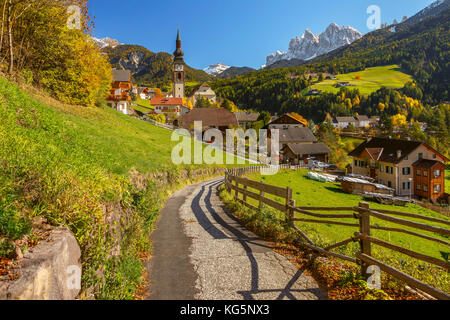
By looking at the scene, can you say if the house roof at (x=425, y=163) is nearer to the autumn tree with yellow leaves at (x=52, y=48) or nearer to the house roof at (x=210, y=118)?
the house roof at (x=210, y=118)

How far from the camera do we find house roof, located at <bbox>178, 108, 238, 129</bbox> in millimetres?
73562

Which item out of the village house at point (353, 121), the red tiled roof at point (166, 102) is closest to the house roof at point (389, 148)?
the red tiled roof at point (166, 102)

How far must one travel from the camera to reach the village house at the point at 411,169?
51.5m

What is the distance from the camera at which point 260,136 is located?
80812mm

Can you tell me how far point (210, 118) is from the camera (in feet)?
249

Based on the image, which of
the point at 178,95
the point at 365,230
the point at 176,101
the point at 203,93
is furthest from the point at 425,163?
the point at 203,93

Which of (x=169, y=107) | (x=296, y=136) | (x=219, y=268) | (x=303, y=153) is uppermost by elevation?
(x=169, y=107)

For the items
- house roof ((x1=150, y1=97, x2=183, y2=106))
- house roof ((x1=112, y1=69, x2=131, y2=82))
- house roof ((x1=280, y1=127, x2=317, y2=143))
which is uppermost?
house roof ((x1=112, y1=69, x2=131, y2=82))

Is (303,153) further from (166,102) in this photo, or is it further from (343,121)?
(343,121)

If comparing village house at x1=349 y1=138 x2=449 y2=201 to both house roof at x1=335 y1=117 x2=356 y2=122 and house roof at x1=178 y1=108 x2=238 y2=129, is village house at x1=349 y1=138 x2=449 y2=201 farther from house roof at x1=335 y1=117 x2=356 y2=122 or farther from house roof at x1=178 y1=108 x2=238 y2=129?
house roof at x1=335 y1=117 x2=356 y2=122

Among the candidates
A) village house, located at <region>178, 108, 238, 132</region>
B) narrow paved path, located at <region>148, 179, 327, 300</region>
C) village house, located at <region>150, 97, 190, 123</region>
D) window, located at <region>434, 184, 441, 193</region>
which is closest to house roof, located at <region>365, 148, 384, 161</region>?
window, located at <region>434, 184, 441, 193</region>

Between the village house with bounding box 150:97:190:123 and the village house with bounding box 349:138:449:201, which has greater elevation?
the village house with bounding box 150:97:190:123

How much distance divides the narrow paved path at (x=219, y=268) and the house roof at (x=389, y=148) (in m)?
56.4

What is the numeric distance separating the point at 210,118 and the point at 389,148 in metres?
46.0
